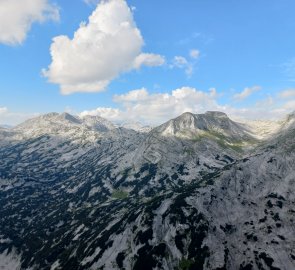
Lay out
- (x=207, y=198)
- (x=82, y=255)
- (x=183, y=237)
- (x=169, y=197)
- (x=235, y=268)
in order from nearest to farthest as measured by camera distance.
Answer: (x=235, y=268) → (x=183, y=237) → (x=82, y=255) → (x=207, y=198) → (x=169, y=197)

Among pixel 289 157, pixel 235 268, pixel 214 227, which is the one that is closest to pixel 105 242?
pixel 214 227

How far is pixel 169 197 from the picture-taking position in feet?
624

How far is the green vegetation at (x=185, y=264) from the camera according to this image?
131538 millimetres

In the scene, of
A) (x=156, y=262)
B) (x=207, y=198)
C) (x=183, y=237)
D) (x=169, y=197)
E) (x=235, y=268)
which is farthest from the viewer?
(x=169, y=197)

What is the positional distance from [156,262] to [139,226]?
30.4 meters

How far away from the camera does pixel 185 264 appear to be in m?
134

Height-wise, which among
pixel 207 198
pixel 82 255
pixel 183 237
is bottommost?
pixel 82 255

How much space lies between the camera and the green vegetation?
13154 centimetres

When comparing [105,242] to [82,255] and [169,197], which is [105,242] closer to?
[82,255]

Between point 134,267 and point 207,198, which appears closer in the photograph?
point 134,267

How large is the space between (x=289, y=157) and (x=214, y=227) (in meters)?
74.8

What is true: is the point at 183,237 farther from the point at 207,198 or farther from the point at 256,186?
the point at 256,186

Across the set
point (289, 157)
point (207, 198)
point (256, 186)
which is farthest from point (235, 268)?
point (289, 157)

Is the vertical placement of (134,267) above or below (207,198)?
below
